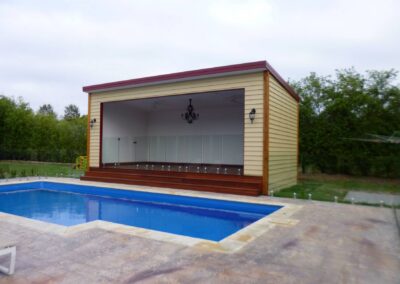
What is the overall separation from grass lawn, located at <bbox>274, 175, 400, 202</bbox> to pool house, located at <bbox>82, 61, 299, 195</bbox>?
1.72 feet

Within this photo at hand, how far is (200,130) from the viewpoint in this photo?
13234 millimetres

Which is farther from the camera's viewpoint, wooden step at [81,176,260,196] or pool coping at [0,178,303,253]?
wooden step at [81,176,260,196]

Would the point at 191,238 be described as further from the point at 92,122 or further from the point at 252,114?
the point at 92,122

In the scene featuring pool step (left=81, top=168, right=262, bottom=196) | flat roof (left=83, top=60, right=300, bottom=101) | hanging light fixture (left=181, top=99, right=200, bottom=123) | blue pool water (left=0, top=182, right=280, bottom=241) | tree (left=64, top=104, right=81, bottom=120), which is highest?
tree (left=64, top=104, right=81, bottom=120)

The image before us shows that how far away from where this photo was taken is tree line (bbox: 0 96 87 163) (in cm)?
1886

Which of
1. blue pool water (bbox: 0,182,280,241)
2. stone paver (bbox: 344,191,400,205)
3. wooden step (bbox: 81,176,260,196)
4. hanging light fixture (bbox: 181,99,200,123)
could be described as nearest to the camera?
blue pool water (bbox: 0,182,280,241)

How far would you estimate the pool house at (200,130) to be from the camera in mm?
7898

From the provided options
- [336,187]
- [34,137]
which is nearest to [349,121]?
[336,187]

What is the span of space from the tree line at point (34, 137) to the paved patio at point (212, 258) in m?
15.2

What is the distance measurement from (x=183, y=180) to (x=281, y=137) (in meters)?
3.12

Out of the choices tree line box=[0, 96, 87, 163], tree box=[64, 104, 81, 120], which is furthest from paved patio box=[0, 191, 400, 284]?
tree box=[64, 104, 81, 120]

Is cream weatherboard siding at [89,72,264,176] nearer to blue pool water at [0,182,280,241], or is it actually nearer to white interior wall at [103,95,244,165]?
blue pool water at [0,182,280,241]

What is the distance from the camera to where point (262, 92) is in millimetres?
7812

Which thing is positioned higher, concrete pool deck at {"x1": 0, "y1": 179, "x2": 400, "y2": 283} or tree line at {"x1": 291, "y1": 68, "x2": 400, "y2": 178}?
tree line at {"x1": 291, "y1": 68, "x2": 400, "y2": 178}
